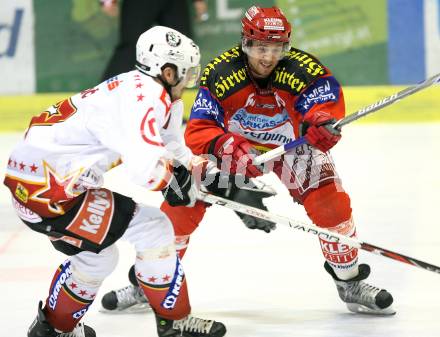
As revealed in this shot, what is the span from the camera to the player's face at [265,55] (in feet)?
12.3

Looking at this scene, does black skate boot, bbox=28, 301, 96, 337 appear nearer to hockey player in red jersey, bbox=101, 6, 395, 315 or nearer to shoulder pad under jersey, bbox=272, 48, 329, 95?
hockey player in red jersey, bbox=101, 6, 395, 315

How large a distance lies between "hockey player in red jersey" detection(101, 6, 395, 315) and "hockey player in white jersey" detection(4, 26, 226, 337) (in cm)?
49

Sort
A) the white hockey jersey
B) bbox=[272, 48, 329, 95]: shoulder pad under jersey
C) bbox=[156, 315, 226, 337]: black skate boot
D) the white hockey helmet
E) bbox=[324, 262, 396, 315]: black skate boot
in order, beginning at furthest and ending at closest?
bbox=[272, 48, 329, 95]: shoulder pad under jersey, bbox=[324, 262, 396, 315]: black skate boot, bbox=[156, 315, 226, 337]: black skate boot, the white hockey helmet, the white hockey jersey

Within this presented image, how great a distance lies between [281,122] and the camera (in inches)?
156

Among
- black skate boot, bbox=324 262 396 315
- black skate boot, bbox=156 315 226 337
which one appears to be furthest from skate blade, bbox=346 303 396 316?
black skate boot, bbox=156 315 226 337

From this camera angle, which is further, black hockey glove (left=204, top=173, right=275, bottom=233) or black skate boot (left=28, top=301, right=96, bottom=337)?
black hockey glove (left=204, top=173, right=275, bottom=233)

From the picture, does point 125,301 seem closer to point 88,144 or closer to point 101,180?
point 101,180

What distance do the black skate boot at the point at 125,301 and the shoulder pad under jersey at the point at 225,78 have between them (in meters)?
0.78

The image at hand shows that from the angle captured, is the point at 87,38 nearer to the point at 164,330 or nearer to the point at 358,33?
the point at 358,33

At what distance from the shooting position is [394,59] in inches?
309

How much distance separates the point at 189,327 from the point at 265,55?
40.1 inches

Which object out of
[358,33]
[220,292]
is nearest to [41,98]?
[358,33]

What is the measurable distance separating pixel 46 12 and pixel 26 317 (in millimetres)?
4595

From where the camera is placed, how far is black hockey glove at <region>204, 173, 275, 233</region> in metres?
3.58
